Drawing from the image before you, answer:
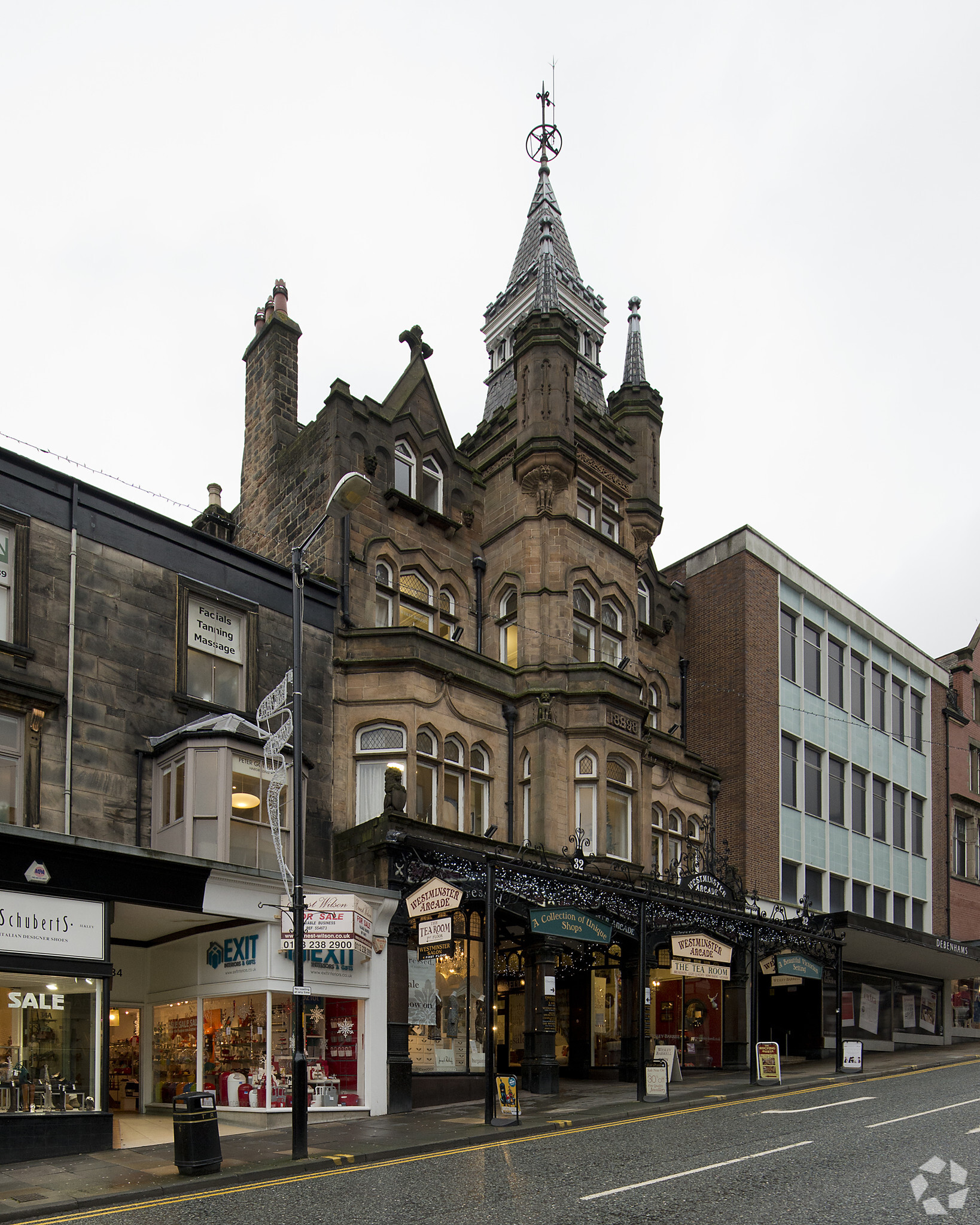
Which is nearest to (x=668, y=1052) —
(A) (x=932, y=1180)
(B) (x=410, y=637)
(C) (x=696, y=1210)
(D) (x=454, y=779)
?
(D) (x=454, y=779)

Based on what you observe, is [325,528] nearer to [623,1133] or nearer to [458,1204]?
[623,1133]

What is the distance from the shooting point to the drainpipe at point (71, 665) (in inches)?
739

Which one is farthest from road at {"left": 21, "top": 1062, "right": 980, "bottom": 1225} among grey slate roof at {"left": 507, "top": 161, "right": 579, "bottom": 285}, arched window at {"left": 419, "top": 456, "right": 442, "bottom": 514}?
grey slate roof at {"left": 507, "top": 161, "right": 579, "bottom": 285}

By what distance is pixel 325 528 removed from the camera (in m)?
26.0

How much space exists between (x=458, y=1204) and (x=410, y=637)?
14577 mm

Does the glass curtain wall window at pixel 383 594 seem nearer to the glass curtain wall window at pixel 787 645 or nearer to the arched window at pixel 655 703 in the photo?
the arched window at pixel 655 703

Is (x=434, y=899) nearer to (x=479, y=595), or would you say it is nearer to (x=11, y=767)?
(x=11, y=767)

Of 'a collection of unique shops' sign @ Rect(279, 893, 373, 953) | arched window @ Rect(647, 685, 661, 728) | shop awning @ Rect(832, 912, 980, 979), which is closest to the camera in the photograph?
'a collection of unique shops' sign @ Rect(279, 893, 373, 953)

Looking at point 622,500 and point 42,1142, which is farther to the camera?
point 622,500

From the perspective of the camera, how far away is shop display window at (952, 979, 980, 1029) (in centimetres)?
4553

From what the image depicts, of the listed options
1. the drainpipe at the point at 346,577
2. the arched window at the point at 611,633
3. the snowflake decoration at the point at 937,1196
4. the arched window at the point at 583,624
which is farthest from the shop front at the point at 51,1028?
the arched window at the point at 611,633

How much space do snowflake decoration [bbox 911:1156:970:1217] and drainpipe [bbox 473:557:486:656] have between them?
17.6 m

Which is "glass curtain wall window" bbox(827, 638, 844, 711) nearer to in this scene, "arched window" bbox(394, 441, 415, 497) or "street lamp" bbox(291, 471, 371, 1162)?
"arched window" bbox(394, 441, 415, 497)

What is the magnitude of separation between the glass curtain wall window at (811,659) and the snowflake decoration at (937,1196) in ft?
85.6
